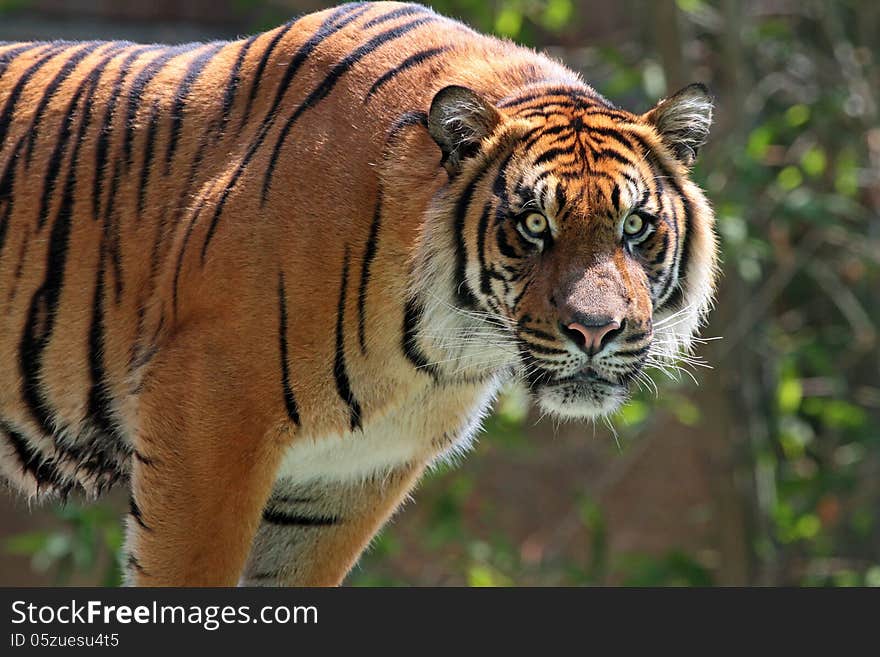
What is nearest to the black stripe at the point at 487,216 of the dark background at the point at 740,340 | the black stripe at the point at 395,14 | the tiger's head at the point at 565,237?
the tiger's head at the point at 565,237

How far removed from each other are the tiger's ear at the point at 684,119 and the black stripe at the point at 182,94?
984 mm

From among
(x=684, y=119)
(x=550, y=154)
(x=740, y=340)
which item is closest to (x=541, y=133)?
(x=550, y=154)

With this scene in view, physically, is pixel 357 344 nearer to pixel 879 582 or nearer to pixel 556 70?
pixel 556 70

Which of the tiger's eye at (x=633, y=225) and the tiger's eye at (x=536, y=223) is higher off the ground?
the tiger's eye at (x=633, y=225)

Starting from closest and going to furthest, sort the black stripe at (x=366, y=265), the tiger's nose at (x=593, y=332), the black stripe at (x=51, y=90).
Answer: the tiger's nose at (x=593, y=332) < the black stripe at (x=366, y=265) < the black stripe at (x=51, y=90)

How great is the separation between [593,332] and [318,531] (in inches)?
39.3

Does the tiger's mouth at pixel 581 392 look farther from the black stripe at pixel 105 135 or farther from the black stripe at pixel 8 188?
the black stripe at pixel 8 188

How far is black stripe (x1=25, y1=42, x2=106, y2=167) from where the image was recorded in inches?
123

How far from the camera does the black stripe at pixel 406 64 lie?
2869mm

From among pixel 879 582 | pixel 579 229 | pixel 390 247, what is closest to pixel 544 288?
pixel 579 229

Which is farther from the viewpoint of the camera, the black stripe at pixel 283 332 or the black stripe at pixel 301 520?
the black stripe at pixel 301 520

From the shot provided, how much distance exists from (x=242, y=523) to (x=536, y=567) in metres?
3.39

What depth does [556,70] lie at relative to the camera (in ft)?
9.81

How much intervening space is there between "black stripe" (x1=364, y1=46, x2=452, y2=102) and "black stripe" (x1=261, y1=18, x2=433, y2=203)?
2.9 inches
